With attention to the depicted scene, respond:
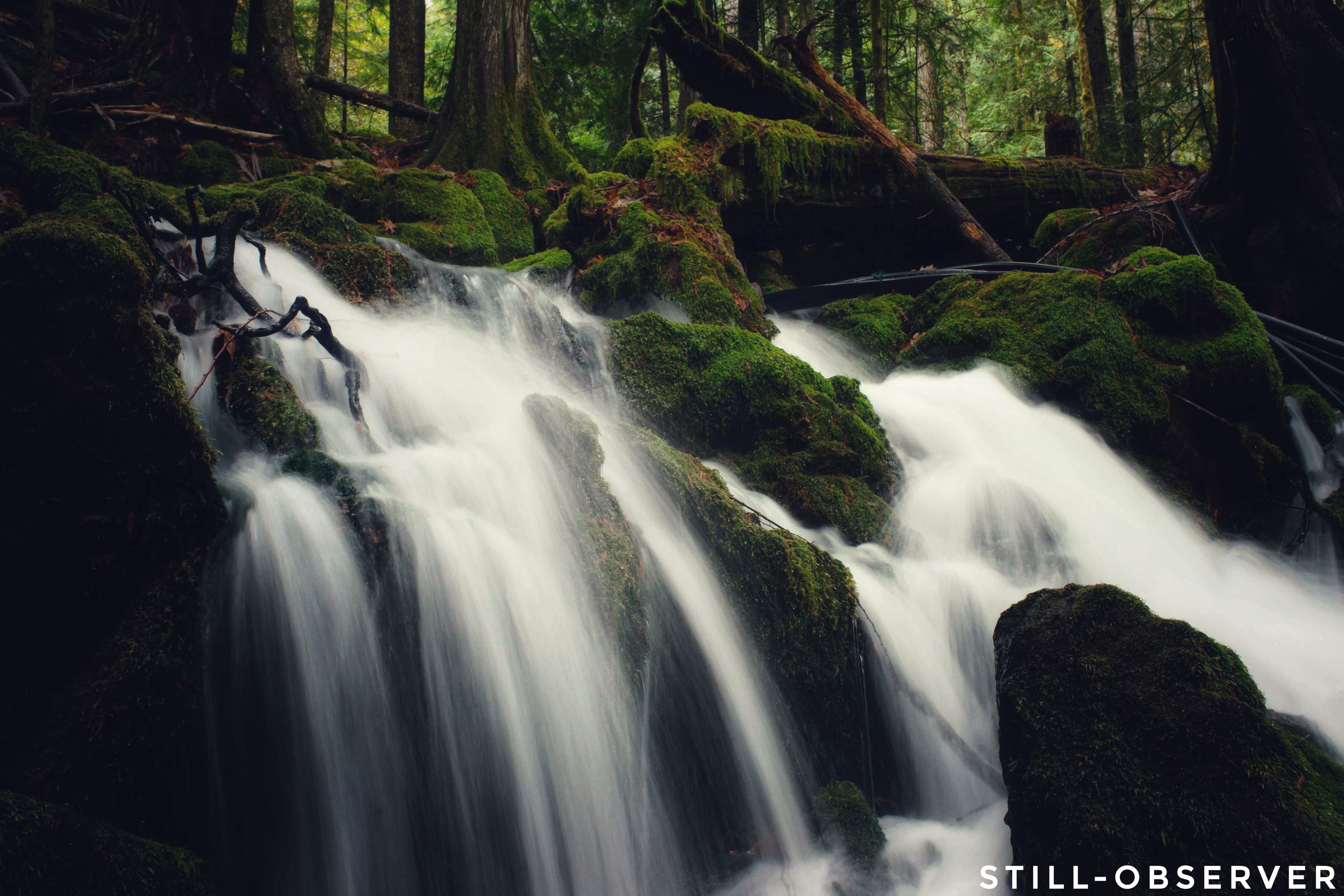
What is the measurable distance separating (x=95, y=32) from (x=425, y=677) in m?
10.5

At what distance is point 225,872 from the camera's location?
2225mm

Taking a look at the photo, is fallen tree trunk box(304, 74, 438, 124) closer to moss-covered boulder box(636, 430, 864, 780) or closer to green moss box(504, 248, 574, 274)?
green moss box(504, 248, 574, 274)

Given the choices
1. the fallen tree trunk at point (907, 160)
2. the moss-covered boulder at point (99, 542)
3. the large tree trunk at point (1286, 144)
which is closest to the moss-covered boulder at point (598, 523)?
the moss-covered boulder at point (99, 542)

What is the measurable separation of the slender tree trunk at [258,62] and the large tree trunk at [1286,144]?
10.2 metres

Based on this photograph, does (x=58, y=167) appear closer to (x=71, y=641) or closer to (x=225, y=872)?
(x=71, y=641)

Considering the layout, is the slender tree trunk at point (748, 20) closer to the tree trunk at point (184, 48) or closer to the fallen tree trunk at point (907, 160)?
the fallen tree trunk at point (907, 160)

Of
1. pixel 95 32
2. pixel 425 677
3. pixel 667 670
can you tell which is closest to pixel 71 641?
pixel 425 677

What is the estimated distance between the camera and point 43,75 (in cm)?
561

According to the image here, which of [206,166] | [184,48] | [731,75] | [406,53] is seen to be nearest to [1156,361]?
[731,75]

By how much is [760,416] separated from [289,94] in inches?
284

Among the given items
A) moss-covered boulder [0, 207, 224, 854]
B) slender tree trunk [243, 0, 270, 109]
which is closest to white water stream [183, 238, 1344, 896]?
moss-covered boulder [0, 207, 224, 854]

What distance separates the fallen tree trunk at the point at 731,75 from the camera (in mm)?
7574

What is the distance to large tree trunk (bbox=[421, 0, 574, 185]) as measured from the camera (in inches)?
313

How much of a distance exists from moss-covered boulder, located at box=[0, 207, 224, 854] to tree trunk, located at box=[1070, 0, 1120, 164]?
14.3 m
